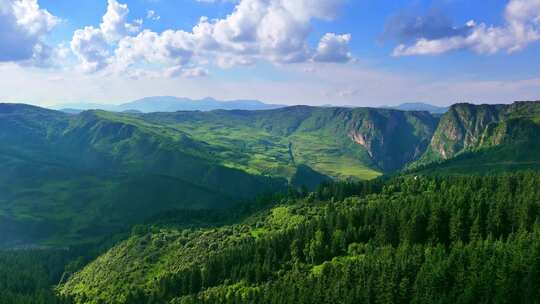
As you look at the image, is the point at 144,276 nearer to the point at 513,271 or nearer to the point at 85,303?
the point at 85,303

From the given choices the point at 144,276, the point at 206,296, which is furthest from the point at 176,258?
the point at 206,296

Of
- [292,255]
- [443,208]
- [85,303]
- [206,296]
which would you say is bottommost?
[85,303]

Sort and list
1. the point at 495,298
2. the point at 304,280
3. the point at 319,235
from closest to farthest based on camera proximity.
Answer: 1. the point at 495,298
2. the point at 304,280
3. the point at 319,235

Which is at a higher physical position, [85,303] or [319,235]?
[319,235]

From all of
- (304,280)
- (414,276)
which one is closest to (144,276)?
(304,280)

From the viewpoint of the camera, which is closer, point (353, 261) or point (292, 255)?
point (353, 261)

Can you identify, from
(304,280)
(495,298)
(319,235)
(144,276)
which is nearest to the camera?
(495,298)

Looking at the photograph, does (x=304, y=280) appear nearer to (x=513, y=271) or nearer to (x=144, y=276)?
(x=513, y=271)
